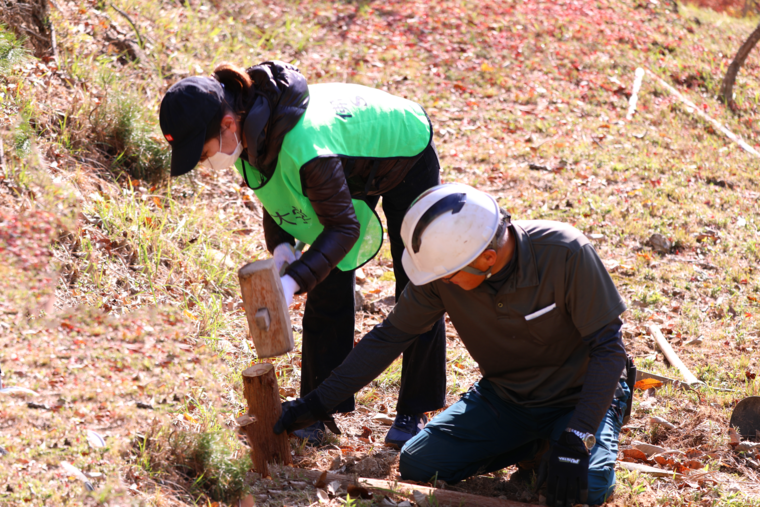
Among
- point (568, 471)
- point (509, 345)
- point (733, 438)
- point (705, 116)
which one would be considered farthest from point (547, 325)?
point (705, 116)

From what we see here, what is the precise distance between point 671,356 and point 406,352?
2.09m

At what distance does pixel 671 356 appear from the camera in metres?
4.39

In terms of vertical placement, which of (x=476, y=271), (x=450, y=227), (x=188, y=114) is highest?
(x=188, y=114)

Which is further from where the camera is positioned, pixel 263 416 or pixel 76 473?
pixel 263 416

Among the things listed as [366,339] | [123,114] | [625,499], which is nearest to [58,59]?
[123,114]

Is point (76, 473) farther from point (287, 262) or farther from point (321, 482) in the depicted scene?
point (287, 262)

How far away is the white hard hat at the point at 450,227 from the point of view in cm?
257

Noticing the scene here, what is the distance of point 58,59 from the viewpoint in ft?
18.2

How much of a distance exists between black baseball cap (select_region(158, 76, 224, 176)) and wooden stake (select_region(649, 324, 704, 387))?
333 cm

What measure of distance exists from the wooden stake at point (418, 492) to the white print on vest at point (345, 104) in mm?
1640

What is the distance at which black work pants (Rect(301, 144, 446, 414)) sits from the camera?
327 centimetres

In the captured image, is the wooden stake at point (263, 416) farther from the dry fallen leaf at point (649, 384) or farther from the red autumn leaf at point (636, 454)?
the dry fallen leaf at point (649, 384)

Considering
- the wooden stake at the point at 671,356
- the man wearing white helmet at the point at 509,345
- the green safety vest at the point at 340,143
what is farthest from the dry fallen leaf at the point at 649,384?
the green safety vest at the point at 340,143

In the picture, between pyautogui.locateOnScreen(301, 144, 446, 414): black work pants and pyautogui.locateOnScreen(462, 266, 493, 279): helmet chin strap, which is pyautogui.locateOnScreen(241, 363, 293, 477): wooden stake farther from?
pyautogui.locateOnScreen(462, 266, 493, 279): helmet chin strap
